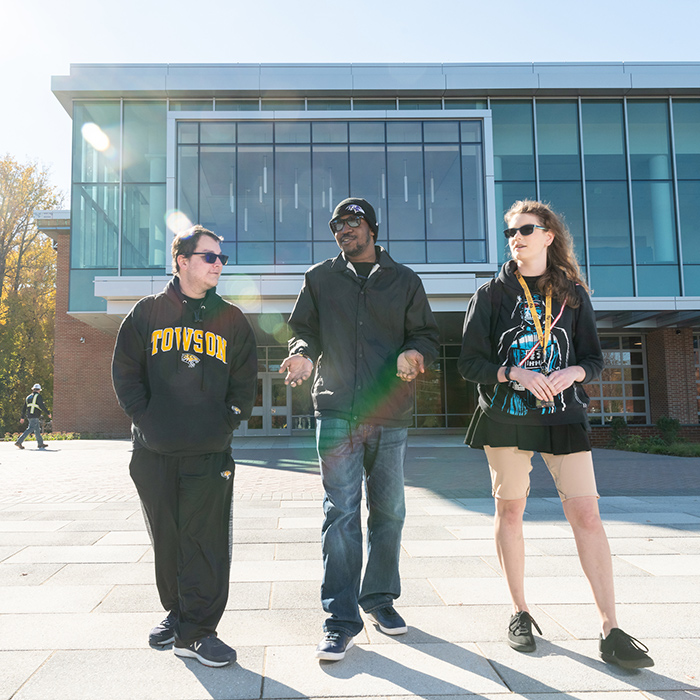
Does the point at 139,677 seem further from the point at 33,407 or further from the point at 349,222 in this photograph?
the point at 33,407

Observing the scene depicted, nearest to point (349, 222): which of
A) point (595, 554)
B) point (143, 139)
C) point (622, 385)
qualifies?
point (595, 554)


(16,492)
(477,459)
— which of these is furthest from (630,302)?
(16,492)

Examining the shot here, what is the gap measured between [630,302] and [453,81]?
29.4ft

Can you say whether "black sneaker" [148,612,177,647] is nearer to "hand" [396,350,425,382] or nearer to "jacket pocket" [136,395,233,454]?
"jacket pocket" [136,395,233,454]

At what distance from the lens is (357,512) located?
308 centimetres

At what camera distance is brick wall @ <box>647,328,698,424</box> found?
2089 centimetres

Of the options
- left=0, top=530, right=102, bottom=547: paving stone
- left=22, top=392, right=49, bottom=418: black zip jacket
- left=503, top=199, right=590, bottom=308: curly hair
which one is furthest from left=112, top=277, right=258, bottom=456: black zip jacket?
left=22, top=392, right=49, bottom=418: black zip jacket

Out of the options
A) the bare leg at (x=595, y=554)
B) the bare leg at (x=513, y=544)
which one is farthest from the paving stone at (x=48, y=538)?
the bare leg at (x=595, y=554)

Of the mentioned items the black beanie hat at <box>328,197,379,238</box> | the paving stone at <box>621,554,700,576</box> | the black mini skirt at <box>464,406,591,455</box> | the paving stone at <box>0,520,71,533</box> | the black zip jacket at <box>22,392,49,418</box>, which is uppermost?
the black beanie hat at <box>328,197,379,238</box>

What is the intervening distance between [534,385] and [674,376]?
20962 millimetres

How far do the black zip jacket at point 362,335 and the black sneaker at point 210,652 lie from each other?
44.6 inches

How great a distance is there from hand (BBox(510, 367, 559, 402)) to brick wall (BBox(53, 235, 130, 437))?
2164cm

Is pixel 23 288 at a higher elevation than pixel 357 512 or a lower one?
higher

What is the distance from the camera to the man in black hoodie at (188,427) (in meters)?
2.81
